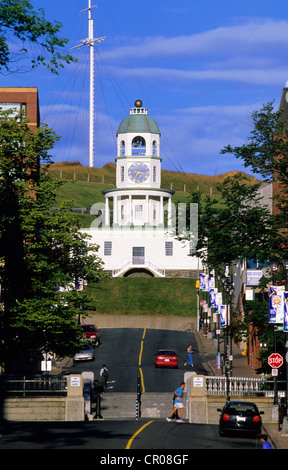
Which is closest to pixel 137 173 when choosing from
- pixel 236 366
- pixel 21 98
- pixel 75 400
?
pixel 21 98

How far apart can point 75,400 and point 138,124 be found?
239 ft

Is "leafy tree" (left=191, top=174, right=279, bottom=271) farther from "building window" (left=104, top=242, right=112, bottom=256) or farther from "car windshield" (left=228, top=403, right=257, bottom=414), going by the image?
"building window" (left=104, top=242, right=112, bottom=256)

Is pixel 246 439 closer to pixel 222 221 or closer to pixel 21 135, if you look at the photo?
pixel 222 221

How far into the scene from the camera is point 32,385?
39.2m

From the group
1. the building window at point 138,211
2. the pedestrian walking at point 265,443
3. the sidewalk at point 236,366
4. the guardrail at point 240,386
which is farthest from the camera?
the building window at point 138,211

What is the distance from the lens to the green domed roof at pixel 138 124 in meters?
107

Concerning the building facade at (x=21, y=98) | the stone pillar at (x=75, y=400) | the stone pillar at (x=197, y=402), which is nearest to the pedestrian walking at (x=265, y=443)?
the stone pillar at (x=197, y=402)

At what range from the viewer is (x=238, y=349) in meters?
75.7

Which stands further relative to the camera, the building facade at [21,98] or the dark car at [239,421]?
the building facade at [21,98]

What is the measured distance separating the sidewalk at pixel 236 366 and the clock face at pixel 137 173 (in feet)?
92.6

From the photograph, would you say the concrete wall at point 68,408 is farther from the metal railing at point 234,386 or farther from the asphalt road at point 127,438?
the asphalt road at point 127,438

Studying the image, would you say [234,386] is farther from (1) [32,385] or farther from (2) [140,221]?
(2) [140,221]

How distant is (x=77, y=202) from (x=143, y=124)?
39.1 meters

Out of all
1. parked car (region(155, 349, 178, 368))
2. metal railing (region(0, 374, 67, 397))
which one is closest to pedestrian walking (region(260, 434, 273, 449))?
metal railing (region(0, 374, 67, 397))
